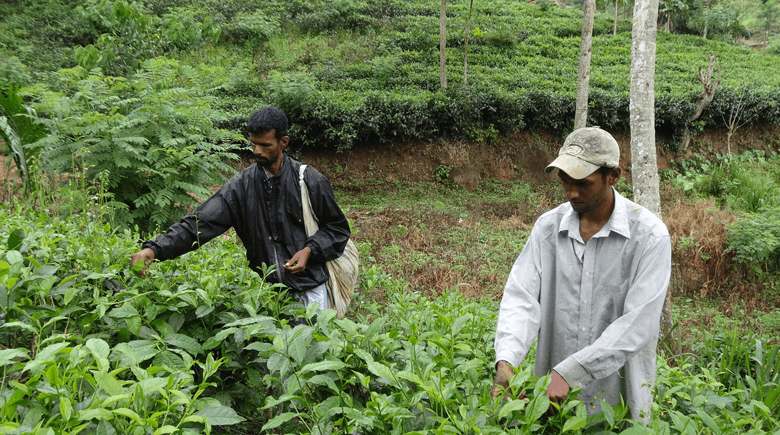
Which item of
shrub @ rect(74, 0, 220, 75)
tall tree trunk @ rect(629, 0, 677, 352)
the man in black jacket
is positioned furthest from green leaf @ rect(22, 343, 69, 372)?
shrub @ rect(74, 0, 220, 75)

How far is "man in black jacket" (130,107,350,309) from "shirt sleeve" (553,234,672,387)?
5.36ft

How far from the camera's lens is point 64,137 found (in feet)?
15.5

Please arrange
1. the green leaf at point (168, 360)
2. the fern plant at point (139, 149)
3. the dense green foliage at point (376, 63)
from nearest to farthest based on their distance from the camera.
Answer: the green leaf at point (168, 360), the fern plant at point (139, 149), the dense green foliage at point (376, 63)

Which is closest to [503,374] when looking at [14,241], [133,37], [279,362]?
[279,362]

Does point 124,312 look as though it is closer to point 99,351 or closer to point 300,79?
point 99,351

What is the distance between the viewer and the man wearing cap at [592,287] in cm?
176

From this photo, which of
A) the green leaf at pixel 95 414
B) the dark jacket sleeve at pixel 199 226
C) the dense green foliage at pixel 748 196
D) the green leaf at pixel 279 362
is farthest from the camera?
the dense green foliage at pixel 748 196

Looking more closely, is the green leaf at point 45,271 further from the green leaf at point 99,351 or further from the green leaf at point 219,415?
the green leaf at point 219,415

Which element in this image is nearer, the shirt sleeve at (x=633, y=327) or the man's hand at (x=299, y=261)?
the shirt sleeve at (x=633, y=327)

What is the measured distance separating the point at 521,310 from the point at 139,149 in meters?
4.18

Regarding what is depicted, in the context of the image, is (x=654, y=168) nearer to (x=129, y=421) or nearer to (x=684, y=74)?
(x=129, y=421)

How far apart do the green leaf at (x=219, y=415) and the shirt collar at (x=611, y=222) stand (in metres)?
1.49

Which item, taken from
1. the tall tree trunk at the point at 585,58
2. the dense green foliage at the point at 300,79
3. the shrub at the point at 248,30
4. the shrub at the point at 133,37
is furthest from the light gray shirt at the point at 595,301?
the shrub at the point at 248,30

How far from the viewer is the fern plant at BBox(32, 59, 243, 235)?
4.62 meters
